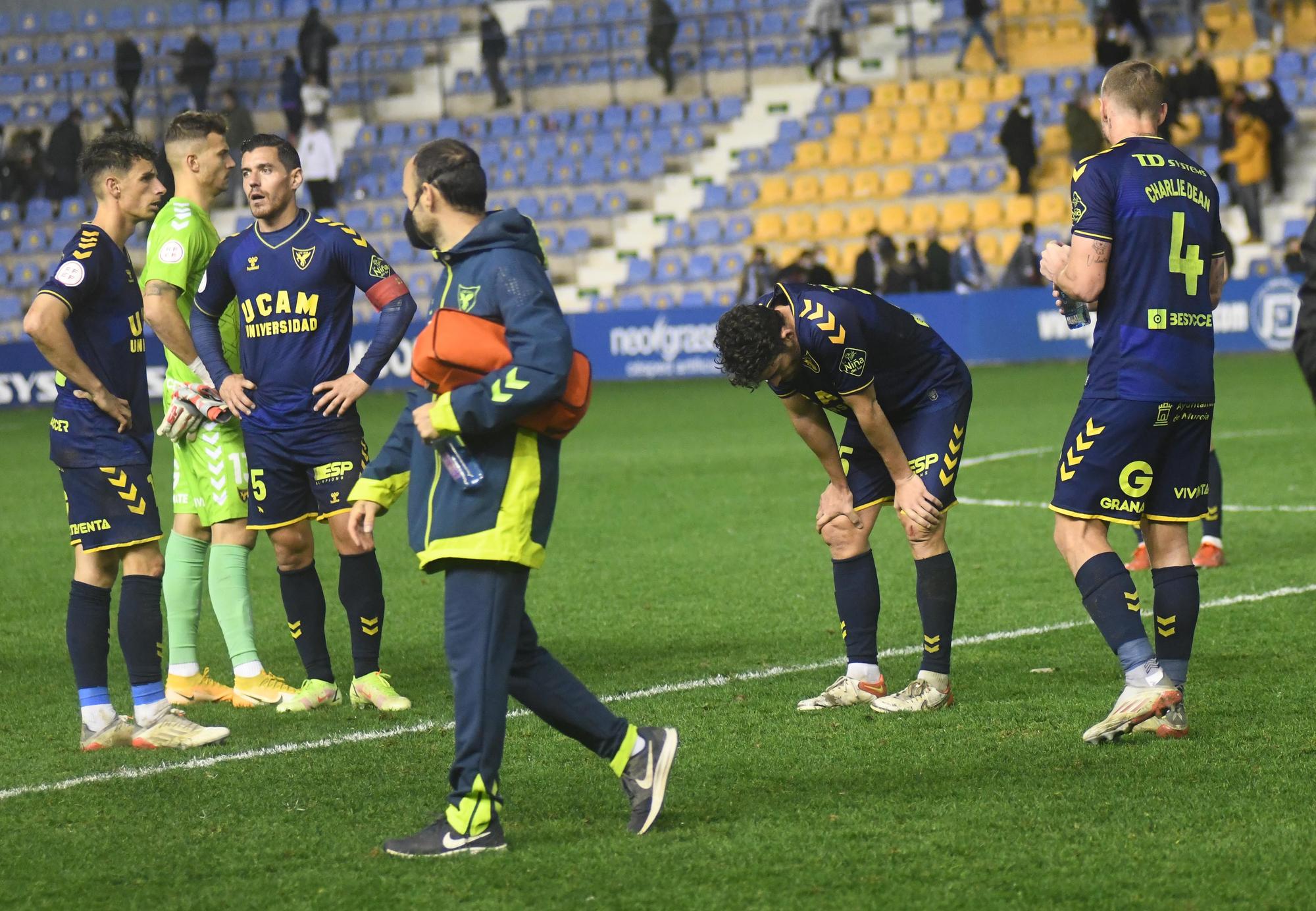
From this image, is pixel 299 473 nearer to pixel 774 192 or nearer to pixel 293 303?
pixel 293 303

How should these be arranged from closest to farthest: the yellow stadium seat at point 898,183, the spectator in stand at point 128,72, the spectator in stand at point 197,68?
the yellow stadium seat at point 898,183 → the spectator in stand at point 197,68 → the spectator in stand at point 128,72

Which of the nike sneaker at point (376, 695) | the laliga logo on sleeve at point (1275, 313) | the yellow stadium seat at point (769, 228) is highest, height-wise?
the yellow stadium seat at point (769, 228)

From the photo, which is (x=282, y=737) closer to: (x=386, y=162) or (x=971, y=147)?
(x=971, y=147)

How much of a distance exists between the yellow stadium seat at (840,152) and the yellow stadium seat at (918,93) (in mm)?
1228

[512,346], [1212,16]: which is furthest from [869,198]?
[512,346]

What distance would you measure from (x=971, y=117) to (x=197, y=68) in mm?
13175

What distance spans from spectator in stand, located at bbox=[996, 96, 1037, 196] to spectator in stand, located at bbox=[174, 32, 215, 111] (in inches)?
532

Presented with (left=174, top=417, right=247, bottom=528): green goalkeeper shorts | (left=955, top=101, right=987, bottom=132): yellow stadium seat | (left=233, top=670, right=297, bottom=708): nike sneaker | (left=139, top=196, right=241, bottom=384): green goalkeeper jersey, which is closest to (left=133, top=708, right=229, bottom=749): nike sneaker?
(left=233, top=670, right=297, bottom=708): nike sneaker

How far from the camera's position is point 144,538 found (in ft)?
19.3

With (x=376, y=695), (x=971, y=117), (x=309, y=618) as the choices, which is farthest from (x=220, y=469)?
(x=971, y=117)

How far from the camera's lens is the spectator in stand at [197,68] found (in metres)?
28.8

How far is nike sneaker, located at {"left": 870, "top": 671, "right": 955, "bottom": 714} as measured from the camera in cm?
592

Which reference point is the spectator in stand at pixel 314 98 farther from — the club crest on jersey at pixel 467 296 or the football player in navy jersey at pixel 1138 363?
the club crest on jersey at pixel 467 296

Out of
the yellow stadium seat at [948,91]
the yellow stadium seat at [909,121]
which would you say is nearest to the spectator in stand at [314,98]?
the yellow stadium seat at [909,121]
